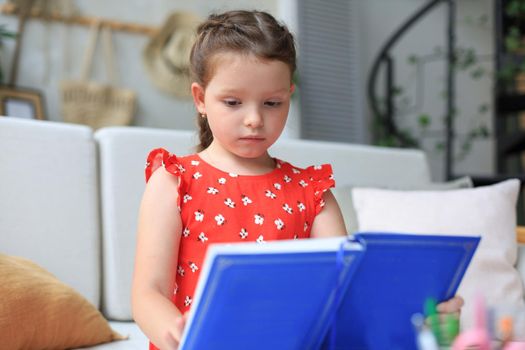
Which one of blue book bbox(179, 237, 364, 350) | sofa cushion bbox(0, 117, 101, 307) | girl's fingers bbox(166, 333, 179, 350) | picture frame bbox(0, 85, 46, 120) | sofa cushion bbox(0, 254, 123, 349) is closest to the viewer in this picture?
blue book bbox(179, 237, 364, 350)

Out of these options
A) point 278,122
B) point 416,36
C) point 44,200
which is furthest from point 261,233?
point 416,36

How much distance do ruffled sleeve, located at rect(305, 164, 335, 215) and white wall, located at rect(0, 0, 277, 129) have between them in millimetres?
2524

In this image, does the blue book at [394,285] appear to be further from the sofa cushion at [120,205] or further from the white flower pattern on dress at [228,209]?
the sofa cushion at [120,205]

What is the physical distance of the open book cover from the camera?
25.5 inches

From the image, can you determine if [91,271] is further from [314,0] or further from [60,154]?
[314,0]

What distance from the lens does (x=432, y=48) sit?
5270 mm

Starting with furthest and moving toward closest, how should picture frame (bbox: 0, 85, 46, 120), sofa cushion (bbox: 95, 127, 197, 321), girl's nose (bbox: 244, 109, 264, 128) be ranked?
picture frame (bbox: 0, 85, 46, 120) < sofa cushion (bbox: 95, 127, 197, 321) < girl's nose (bbox: 244, 109, 264, 128)

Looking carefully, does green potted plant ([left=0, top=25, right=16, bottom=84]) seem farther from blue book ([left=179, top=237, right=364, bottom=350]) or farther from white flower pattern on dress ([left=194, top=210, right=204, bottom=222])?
blue book ([left=179, top=237, right=364, bottom=350])

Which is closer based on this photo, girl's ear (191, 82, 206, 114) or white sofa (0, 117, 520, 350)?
girl's ear (191, 82, 206, 114)

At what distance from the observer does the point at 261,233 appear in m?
1.08

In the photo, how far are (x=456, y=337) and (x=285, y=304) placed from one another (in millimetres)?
167

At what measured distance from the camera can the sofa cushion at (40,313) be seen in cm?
141

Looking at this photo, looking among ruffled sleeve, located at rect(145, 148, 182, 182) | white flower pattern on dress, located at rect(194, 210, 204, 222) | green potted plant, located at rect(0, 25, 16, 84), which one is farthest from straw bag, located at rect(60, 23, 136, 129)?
white flower pattern on dress, located at rect(194, 210, 204, 222)

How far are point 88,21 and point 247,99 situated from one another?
3.12m
